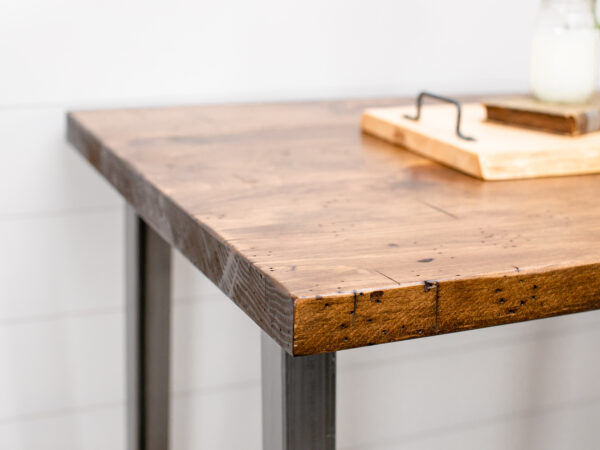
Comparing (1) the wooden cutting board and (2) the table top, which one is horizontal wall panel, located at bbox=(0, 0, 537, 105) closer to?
(2) the table top

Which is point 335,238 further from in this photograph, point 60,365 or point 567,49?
point 60,365

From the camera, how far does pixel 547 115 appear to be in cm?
87

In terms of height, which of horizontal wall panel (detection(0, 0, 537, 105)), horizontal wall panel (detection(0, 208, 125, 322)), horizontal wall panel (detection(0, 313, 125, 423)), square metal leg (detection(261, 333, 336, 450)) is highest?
horizontal wall panel (detection(0, 0, 537, 105))

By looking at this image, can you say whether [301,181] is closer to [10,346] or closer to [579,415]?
[10,346]

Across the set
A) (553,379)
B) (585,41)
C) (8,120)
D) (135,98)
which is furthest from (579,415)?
(8,120)

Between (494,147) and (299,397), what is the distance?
1.12 feet

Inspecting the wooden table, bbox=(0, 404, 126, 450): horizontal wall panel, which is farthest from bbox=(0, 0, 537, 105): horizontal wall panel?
bbox=(0, 404, 126, 450): horizontal wall panel

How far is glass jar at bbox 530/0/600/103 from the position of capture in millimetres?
900

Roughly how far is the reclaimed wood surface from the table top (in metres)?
0.09

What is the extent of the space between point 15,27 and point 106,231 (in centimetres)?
30

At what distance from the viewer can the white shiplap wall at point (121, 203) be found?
1.09 meters

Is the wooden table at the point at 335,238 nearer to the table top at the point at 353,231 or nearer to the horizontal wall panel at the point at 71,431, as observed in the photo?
the table top at the point at 353,231

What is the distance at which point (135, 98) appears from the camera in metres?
1.13

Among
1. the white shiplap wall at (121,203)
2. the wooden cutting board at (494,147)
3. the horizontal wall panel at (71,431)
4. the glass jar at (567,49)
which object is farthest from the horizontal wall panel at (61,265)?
the glass jar at (567,49)
